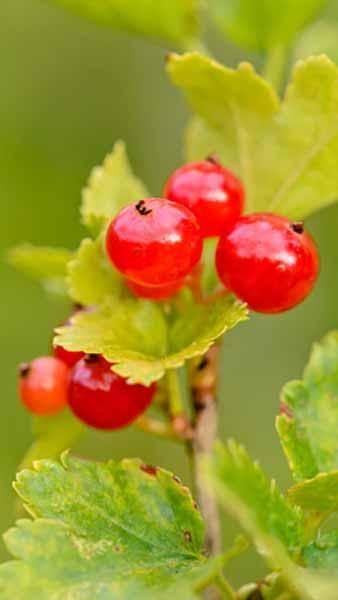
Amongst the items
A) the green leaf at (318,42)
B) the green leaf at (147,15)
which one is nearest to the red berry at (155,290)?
the green leaf at (147,15)

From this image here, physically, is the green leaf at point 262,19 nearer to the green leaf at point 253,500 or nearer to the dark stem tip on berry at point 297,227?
the dark stem tip on berry at point 297,227

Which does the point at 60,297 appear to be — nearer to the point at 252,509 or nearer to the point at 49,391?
the point at 49,391

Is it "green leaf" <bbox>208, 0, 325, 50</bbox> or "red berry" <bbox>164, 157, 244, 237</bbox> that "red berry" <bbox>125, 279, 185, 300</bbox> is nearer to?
"red berry" <bbox>164, 157, 244, 237</bbox>

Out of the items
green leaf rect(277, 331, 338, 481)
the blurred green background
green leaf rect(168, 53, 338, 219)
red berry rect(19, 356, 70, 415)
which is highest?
the blurred green background

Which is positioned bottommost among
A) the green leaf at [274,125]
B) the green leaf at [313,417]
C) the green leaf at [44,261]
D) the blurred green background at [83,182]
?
the green leaf at [313,417]

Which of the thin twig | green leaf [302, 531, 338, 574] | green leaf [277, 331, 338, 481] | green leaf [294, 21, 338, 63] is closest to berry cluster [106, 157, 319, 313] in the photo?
green leaf [277, 331, 338, 481]

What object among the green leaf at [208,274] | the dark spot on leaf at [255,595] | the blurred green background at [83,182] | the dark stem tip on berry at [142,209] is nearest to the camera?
the dark spot on leaf at [255,595]

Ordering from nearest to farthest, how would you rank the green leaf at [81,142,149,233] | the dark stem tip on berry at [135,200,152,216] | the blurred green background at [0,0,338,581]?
the dark stem tip on berry at [135,200,152,216] < the green leaf at [81,142,149,233] < the blurred green background at [0,0,338,581]
